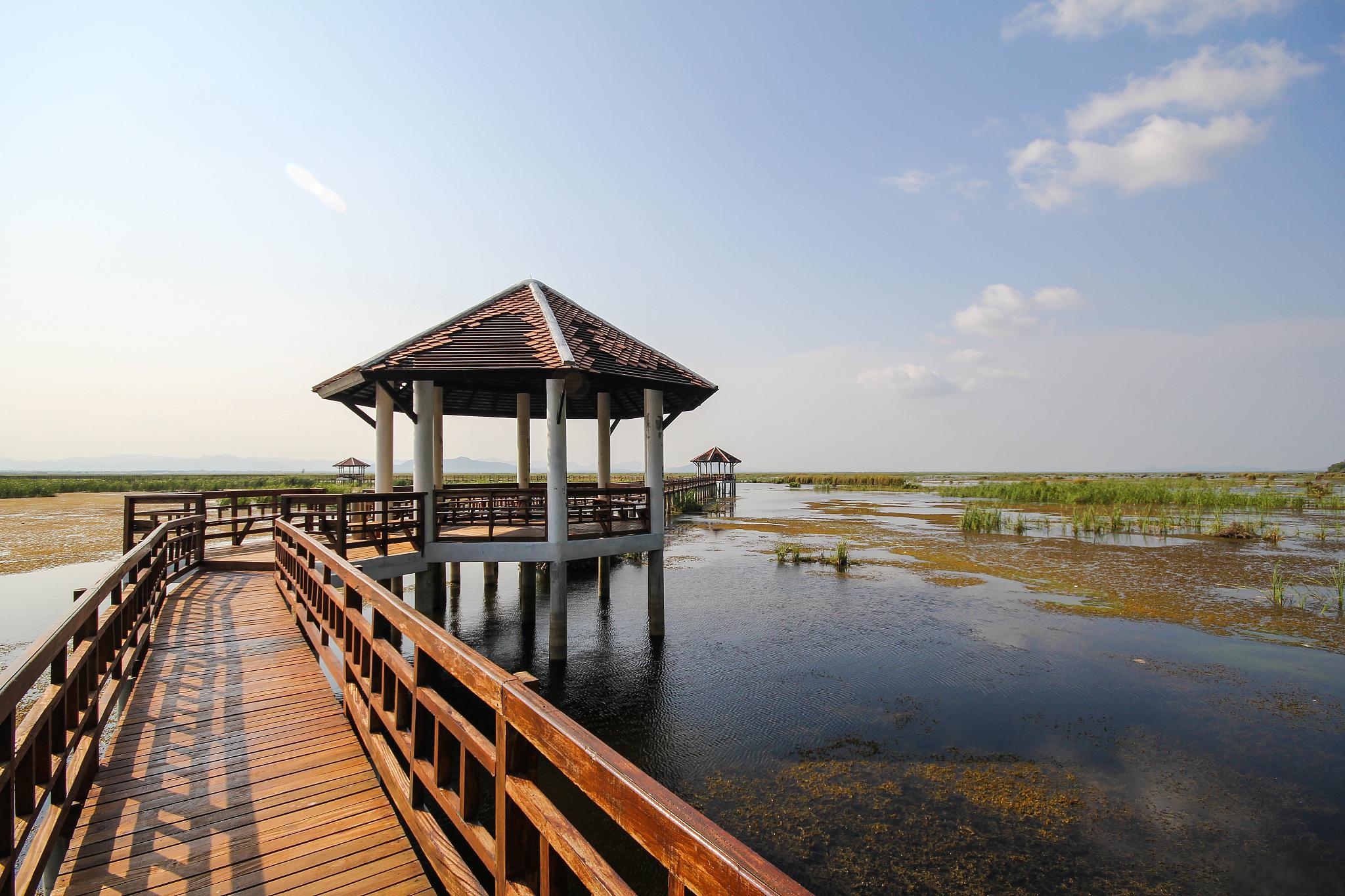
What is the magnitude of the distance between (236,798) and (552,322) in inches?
323

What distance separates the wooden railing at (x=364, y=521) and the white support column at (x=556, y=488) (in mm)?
2277

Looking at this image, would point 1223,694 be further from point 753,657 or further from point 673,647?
point 673,647

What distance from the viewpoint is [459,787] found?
8.41 ft

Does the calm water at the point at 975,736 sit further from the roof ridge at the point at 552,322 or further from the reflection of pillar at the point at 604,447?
the roof ridge at the point at 552,322

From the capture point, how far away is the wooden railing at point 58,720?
2295 millimetres

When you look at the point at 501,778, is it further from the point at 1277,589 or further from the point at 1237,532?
the point at 1237,532

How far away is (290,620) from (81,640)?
3736 mm

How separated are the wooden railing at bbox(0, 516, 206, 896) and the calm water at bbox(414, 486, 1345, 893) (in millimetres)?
4775

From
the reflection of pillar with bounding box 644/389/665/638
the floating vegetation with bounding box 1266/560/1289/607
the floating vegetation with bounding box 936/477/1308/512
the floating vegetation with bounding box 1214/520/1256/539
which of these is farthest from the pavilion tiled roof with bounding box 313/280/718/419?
the floating vegetation with bounding box 936/477/1308/512

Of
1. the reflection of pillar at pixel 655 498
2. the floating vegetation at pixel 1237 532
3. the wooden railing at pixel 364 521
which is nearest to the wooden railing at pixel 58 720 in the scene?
the wooden railing at pixel 364 521

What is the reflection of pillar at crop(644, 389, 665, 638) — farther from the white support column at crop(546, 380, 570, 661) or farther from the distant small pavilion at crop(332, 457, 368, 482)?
the distant small pavilion at crop(332, 457, 368, 482)

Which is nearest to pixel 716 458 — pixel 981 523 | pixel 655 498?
pixel 981 523

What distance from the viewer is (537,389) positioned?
458 inches

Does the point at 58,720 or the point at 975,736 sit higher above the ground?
the point at 58,720
